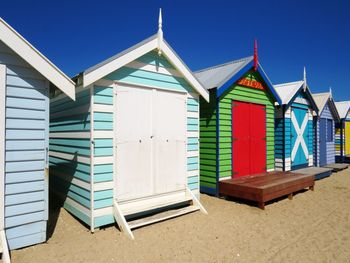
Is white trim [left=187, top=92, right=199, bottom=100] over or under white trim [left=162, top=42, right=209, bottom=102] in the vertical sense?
under

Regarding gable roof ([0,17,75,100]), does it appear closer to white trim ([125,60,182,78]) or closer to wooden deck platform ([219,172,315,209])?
white trim ([125,60,182,78])

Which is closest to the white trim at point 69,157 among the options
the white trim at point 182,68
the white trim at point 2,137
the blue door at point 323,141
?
the white trim at point 2,137

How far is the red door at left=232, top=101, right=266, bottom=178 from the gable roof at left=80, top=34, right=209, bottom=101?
192 centimetres

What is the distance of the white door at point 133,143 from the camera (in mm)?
5152

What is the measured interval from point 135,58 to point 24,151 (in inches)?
102

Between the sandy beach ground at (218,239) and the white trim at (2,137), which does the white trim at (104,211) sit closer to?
the sandy beach ground at (218,239)

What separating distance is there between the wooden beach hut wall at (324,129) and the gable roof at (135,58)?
871 cm

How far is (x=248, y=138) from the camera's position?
27.0 ft

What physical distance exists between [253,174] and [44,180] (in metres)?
6.19

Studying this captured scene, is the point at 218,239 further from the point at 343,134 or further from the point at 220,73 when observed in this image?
the point at 343,134

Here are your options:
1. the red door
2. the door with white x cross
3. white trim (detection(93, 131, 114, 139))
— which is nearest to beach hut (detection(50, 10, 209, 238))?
white trim (detection(93, 131, 114, 139))

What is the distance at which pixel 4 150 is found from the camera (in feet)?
12.8

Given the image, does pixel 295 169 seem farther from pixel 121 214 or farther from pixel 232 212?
pixel 121 214

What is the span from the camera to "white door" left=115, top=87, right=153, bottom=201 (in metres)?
5.15
